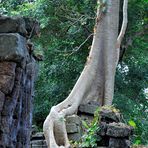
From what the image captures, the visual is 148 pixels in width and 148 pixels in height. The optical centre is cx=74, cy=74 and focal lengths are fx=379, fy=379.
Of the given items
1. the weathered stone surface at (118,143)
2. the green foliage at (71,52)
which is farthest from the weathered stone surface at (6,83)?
the green foliage at (71,52)

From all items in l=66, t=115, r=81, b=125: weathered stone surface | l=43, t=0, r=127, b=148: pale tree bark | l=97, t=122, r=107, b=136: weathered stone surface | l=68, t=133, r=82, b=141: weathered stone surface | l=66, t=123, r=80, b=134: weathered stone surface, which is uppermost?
l=43, t=0, r=127, b=148: pale tree bark

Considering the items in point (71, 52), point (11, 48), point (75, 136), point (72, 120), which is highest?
point (71, 52)

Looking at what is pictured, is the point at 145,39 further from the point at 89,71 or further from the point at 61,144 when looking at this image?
the point at 61,144

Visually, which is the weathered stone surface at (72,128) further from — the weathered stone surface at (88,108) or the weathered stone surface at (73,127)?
the weathered stone surface at (88,108)

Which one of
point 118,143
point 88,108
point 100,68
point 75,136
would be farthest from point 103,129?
point 100,68

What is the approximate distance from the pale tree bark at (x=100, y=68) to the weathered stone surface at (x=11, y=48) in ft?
18.3

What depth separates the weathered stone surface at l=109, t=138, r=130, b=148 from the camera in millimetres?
4980

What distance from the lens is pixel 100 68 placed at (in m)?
8.44

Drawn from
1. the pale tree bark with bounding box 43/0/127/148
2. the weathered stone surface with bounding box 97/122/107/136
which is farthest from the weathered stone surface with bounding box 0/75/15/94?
the pale tree bark with bounding box 43/0/127/148

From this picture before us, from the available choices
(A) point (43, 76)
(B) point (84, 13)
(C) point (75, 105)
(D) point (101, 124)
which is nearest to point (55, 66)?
(A) point (43, 76)

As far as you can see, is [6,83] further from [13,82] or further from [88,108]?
[88,108]

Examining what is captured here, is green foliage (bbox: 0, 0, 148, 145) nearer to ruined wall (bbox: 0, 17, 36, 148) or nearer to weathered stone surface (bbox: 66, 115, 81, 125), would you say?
weathered stone surface (bbox: 66, 115, 81, 125)

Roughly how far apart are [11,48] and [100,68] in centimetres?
680

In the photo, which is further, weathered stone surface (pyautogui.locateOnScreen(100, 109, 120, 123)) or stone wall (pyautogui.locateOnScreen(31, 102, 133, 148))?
weathered stone surface (pyautogui.locateOnScreen(100, 109, 120, 123))
